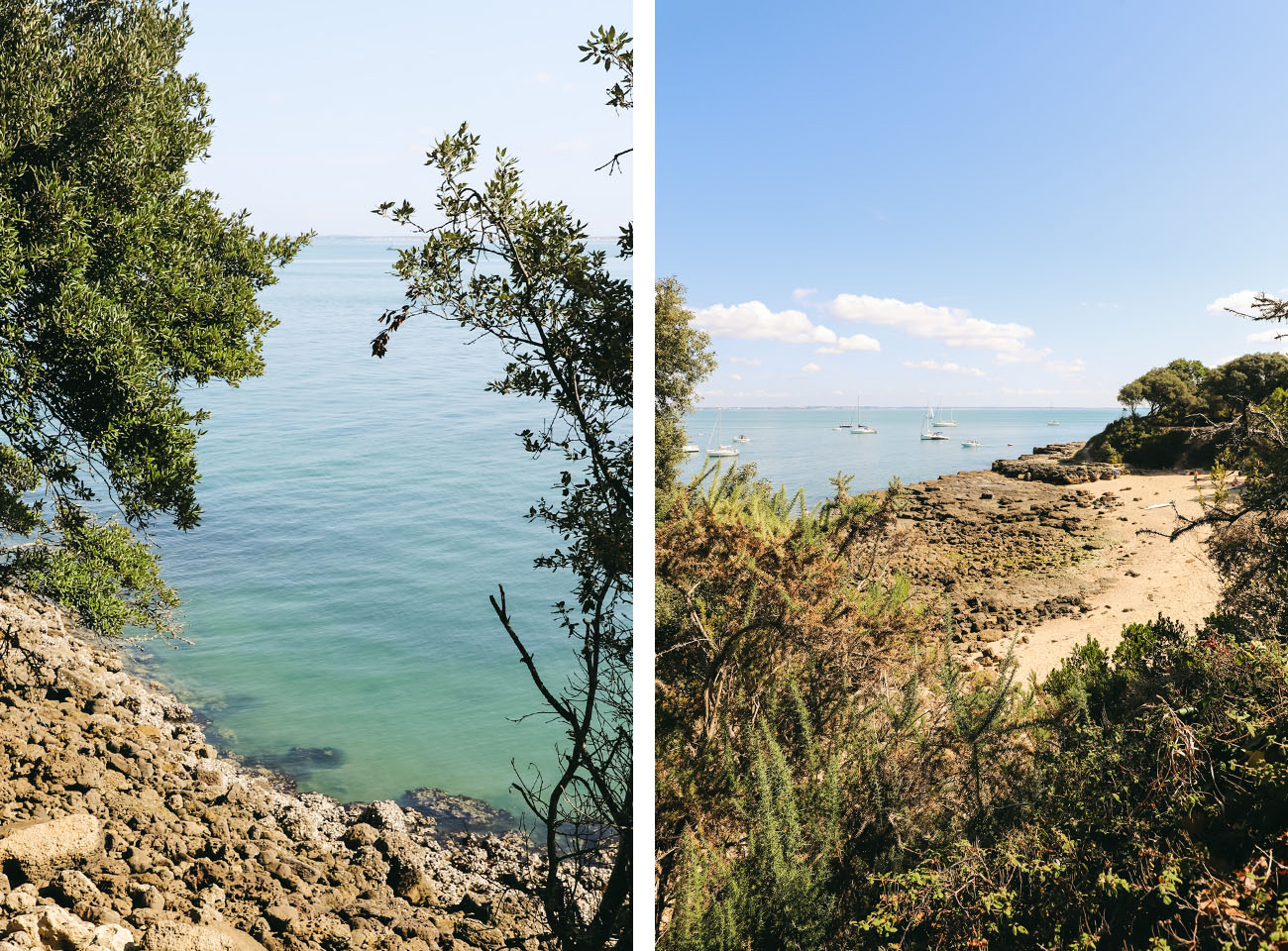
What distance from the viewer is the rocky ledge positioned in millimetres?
1973

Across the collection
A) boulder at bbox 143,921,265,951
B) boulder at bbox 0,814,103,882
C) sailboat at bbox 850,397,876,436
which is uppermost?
sailboat at bbox 850,397,876,436

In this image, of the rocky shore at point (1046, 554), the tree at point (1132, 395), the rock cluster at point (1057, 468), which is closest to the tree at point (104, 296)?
the rocky shore at point (1046, 554)

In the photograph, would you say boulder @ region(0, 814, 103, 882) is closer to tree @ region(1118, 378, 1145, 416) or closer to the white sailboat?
the white sailboat

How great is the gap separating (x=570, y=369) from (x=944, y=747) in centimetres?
174

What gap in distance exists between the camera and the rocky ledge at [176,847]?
197cm

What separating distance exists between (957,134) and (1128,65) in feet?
1.56

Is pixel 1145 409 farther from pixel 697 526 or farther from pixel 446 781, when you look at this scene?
pixel 446 781

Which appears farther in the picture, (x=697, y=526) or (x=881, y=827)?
(x=697, y=526)

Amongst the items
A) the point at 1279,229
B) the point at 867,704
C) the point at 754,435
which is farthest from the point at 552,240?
the point at 867,704

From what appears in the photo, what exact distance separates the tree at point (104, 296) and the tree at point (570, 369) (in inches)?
39.5

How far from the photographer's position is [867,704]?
8.92 ft

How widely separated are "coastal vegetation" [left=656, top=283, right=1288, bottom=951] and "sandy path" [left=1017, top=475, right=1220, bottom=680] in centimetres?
4

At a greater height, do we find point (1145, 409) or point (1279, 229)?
point (1279, 229)

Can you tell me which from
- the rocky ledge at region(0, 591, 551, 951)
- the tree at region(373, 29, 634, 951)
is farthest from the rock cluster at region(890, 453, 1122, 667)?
the rocky ledge at region(0, 591, 551, 951)
